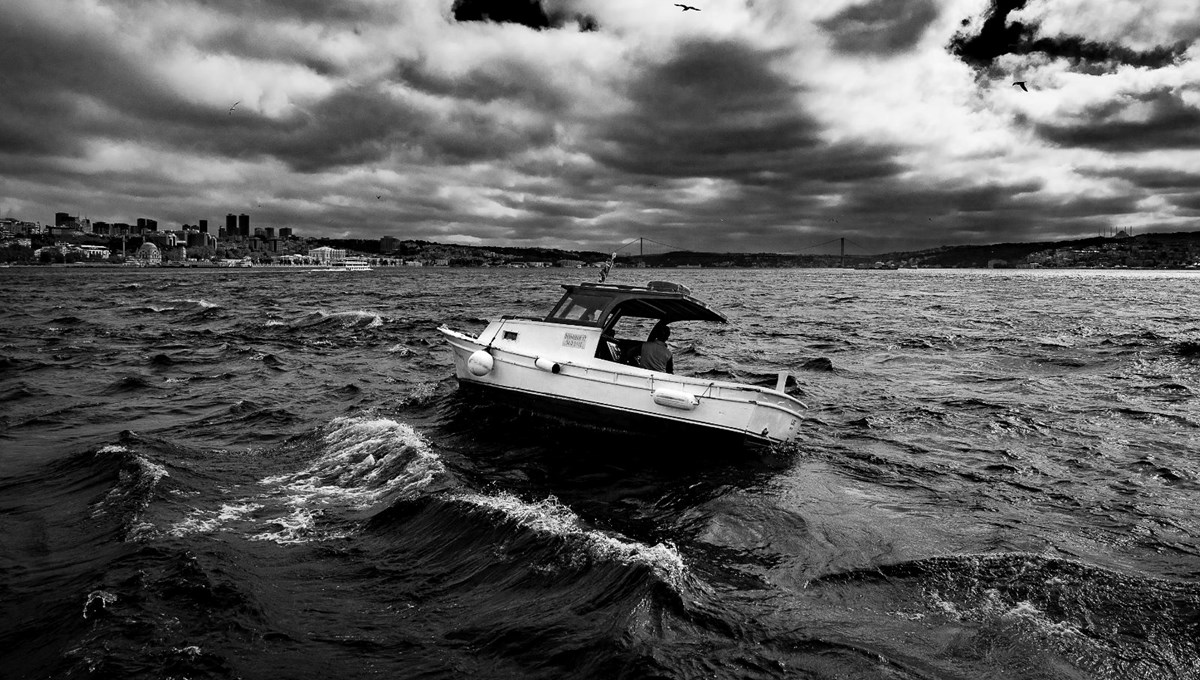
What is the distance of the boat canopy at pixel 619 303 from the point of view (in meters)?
14.3

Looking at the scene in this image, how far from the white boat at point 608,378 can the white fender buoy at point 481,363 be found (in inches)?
0.9

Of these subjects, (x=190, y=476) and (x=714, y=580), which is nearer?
(x=714, y=580)

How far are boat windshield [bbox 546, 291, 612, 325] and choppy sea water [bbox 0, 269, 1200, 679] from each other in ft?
7.82

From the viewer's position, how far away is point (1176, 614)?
6.95 meters

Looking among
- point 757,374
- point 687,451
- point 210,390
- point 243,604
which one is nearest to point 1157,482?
point 687,451

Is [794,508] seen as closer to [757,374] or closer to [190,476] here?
[190,476]

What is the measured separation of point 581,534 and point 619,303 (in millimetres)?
6657

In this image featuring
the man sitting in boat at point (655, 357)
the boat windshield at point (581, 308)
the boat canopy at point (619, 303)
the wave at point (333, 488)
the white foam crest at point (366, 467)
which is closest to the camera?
the wave at point (333, 488)

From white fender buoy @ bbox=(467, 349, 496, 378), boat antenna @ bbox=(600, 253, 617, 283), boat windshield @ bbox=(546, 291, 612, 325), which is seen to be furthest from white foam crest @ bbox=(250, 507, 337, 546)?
boat antenna @ bbox=(600, 253, 617, 283)

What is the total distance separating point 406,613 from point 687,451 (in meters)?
7.18

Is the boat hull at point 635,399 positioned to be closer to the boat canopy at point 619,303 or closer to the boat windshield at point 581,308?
the boat windshield at point 581,308

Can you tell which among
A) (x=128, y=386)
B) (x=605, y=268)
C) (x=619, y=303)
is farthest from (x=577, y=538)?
(x=128, y=386)

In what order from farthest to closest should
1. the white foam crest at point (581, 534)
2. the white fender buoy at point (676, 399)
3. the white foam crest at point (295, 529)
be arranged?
the white fender buoy at point (676, 399) < the white foam crest at point (295, 529) < the white foam crest at point (581, 534)

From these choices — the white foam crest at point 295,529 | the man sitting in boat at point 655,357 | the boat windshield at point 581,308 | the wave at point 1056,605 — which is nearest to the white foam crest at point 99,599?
the white foam crest at point 295,529
